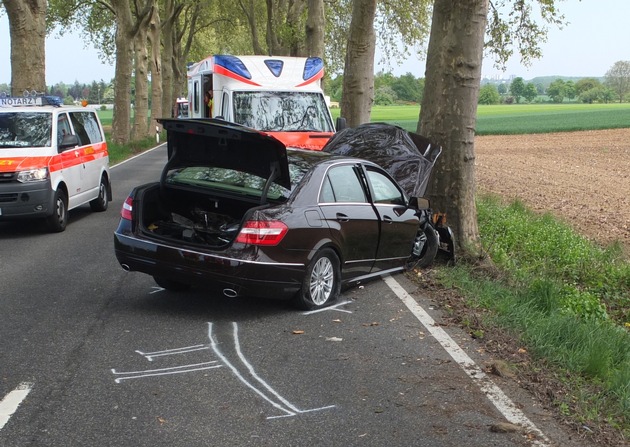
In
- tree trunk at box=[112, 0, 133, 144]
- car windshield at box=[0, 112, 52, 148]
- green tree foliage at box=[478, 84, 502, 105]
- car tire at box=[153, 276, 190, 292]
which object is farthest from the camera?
green tree foliage at box=[478, 84, 502, 105]

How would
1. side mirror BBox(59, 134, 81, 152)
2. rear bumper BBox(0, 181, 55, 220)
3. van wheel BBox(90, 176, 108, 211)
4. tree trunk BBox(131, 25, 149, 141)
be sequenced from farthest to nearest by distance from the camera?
1. tree trunk BBox(131, 25, 149, 141)
2. van wheel BBox(90, 176, 108, 211)
3. side mirror BBox(59, 134, 81, 152)
4. rear bumper BBox(0, 181, 55, 220)

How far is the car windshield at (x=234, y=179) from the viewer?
8023 mm

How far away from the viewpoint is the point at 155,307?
807cm

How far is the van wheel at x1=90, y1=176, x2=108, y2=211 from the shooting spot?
1536 centimetres

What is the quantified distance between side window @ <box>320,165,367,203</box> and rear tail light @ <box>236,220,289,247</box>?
803 mm

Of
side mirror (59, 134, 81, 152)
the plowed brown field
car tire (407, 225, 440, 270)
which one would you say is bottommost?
the plowed brown field

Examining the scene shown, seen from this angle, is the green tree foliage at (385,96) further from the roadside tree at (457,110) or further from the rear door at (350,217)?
the rear door at (350,217)

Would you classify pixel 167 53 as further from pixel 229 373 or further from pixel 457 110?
pixel 229 373

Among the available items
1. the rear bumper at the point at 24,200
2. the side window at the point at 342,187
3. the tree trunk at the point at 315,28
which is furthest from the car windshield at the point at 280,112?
the tree trunk at the point at 315,28

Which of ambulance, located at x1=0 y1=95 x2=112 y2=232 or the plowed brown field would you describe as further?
the plowed brown field

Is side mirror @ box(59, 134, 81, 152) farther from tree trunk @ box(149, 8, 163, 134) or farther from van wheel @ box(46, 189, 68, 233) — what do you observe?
tree trunk @ box(149, 8, 163, 134)

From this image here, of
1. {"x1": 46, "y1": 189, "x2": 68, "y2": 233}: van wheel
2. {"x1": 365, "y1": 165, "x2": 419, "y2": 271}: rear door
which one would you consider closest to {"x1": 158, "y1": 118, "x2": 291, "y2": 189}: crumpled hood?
{"x1": 365, "y1": 165, "x2": 419, "y2": 271}: rear door

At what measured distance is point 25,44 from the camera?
22.0 meters

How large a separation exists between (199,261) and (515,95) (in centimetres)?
17090
